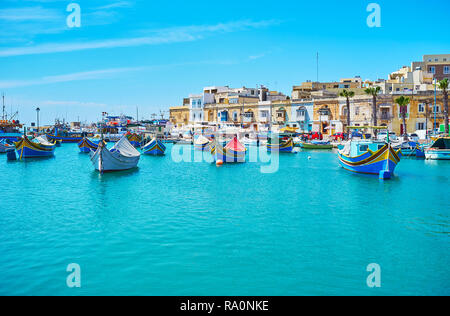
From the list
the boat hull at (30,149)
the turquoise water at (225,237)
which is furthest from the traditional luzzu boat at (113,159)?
the boat hull at (30,149)

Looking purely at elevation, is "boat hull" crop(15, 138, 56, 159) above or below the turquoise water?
above

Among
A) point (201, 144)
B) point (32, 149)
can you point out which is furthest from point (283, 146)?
point (32, 149)

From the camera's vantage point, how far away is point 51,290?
10203mm

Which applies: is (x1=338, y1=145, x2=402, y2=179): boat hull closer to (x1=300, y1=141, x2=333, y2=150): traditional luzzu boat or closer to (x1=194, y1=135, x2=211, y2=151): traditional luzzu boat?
(x1=300, y1=141, x2=333, y2=150): traditional luzzu boat

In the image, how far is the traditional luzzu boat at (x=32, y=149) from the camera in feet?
156

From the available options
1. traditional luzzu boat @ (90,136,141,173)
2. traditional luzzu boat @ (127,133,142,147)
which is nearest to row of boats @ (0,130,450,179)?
traditional luzzu boat @ (90,136,141,173)

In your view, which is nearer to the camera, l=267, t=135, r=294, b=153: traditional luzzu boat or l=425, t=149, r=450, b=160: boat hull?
l=425, t=149, r=450, b=160: boat hull

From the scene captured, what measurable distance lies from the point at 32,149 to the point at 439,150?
49959 mm

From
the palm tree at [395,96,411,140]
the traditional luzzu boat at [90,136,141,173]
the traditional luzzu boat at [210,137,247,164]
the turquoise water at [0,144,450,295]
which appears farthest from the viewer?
the palm tree at [395,96,411,140]

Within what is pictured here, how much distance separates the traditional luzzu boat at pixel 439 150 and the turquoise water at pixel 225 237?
1652 centimetres

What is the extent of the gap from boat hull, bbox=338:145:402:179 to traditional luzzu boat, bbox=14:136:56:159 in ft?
128

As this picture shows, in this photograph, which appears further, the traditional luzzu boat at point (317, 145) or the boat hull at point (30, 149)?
the traditional luzzu boat at point (317, 145)

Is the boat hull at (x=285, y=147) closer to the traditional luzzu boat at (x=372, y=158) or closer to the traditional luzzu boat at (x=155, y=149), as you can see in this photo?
the traditional luzzu boat at (x=155, y=149)

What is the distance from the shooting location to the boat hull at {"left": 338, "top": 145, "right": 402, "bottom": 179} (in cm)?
2861
